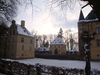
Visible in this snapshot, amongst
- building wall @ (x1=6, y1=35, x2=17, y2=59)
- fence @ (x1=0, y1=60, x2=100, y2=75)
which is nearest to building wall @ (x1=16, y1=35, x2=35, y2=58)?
building wall @ (x1=6, y1=35, x2=17, y2=59)

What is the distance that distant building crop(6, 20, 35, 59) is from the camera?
125 ft

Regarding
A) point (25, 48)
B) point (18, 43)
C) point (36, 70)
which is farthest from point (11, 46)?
point (36, 70)

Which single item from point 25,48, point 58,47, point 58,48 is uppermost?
point 25,48

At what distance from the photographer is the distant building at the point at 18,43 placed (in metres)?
38.2

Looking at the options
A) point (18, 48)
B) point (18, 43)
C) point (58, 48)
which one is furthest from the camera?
point (58, 48)

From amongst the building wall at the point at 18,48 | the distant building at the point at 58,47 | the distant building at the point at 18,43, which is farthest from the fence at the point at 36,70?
the distant building at the point at 58,47

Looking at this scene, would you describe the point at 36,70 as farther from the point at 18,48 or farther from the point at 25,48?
the point at 25,48

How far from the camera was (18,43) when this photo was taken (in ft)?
127

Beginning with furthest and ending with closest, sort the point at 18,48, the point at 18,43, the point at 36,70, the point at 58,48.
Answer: the point at 58,48
the point at 18,43
the point at 18,48
the point at 36,70

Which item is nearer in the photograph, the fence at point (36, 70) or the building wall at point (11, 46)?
the fence at point (36, 70)

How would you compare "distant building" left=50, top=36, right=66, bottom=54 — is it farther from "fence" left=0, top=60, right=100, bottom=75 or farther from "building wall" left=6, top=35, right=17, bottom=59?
"fence" left=0, top=60, right=100, bottom=75

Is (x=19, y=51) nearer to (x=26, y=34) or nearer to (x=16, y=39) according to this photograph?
(x=16, y=39)

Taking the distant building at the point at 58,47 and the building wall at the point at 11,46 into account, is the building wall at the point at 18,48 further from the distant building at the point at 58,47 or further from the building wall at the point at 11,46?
the distant building at the point at 58,47

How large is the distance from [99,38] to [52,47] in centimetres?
3265
